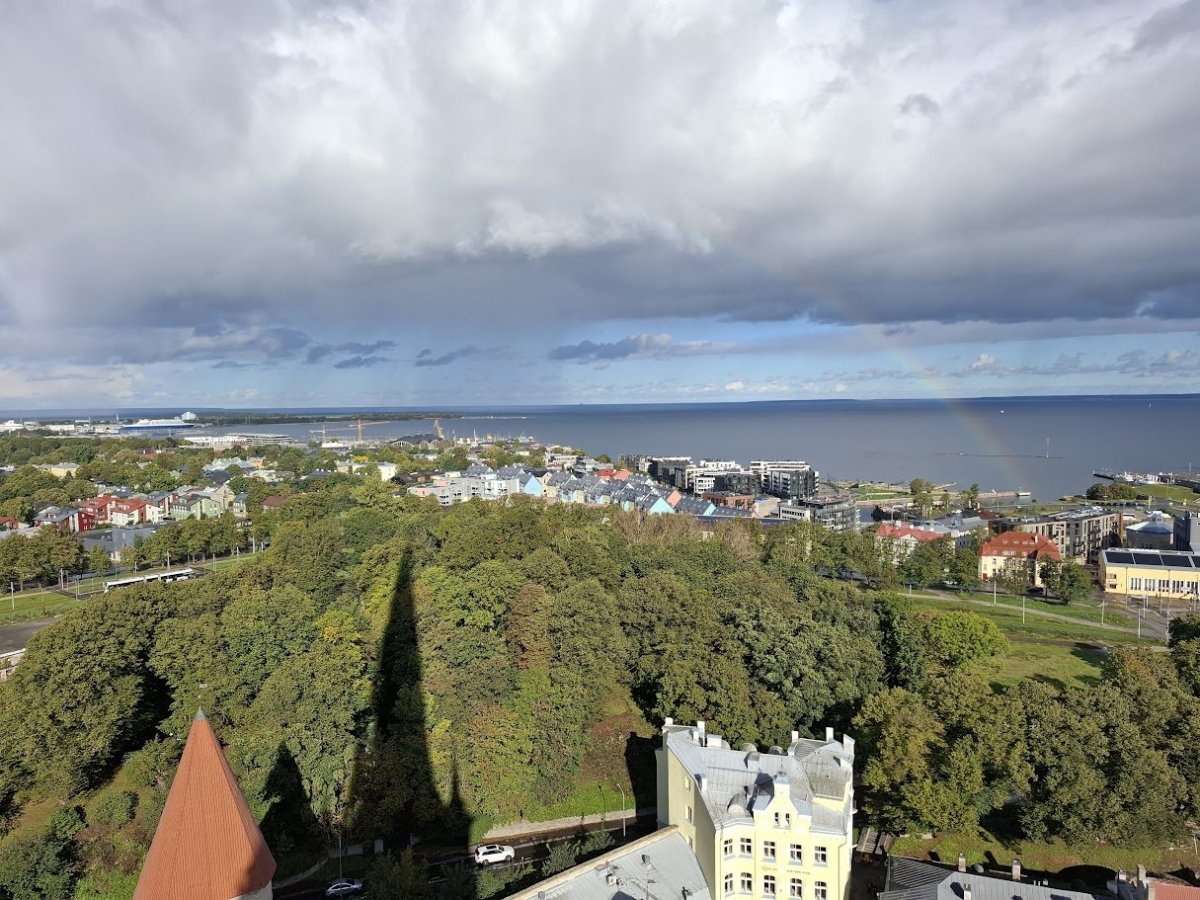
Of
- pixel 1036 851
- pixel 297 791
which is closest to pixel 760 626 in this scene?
pixel 1036 851

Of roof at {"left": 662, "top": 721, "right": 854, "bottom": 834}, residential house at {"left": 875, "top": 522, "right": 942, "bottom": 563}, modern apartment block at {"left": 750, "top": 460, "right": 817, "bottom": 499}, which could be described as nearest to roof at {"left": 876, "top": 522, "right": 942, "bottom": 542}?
residential house at {"left": 875, "top": 522, "right": 942, "bottom": 563}

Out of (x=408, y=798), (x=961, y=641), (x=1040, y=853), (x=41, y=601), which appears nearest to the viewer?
(x=1040, y=853)

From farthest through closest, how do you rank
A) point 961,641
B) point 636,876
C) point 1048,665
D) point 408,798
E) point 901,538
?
point 901,538
point 1048,665
point 961,641
point 408,798
point 636,876

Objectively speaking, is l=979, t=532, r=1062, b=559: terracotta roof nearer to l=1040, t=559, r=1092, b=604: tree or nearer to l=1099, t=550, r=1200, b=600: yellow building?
l=1099, t=550, r=1200, b=600: yellow building

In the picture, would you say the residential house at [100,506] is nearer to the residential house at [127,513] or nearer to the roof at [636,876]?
the residential house at [127,513]

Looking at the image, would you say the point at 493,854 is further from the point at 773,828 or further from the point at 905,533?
the point at 905,533

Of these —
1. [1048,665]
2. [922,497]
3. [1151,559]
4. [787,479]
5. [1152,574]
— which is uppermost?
[787,479]

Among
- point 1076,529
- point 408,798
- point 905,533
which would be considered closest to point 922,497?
point 1076,529
